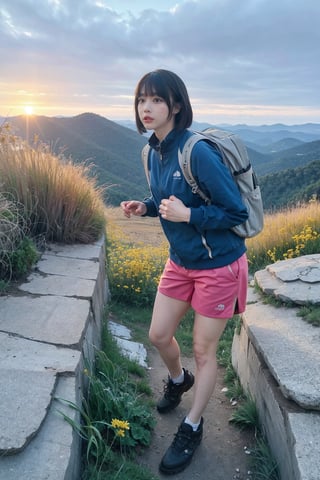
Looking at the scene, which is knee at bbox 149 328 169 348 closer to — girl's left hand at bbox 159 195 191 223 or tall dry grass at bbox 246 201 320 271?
girl's left hand at bbox 159 195 191 223

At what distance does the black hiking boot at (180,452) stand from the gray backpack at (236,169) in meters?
1.20

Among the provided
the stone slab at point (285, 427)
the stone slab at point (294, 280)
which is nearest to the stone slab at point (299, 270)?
the stone slab at point (294, 280)

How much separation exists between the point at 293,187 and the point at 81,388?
121 feet

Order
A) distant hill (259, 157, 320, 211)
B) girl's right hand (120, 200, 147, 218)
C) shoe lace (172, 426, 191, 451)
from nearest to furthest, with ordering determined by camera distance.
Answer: shoe lace (172, 426, 191, 451)
girl's right hand (120, 200, 147, 218)
distant hill (259, 157, 320, 211)

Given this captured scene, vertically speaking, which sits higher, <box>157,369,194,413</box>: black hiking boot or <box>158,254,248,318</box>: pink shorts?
<box>158,254,248,318</box>: pink shorts

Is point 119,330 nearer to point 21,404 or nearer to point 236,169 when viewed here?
point 21,404

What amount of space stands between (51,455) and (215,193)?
4.46 feet

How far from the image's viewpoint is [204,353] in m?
2.53

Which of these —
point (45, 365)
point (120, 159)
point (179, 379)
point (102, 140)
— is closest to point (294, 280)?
point (179, 379)

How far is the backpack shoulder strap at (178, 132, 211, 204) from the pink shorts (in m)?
0.40

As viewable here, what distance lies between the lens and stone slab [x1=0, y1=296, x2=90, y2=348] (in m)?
2.71

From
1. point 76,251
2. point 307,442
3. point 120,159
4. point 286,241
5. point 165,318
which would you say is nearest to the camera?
point 307,442

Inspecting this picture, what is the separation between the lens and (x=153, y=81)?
7.42 feet

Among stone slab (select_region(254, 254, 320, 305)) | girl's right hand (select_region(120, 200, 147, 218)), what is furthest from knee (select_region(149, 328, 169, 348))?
stone slab (select_region(254, 254, 320, 305))
